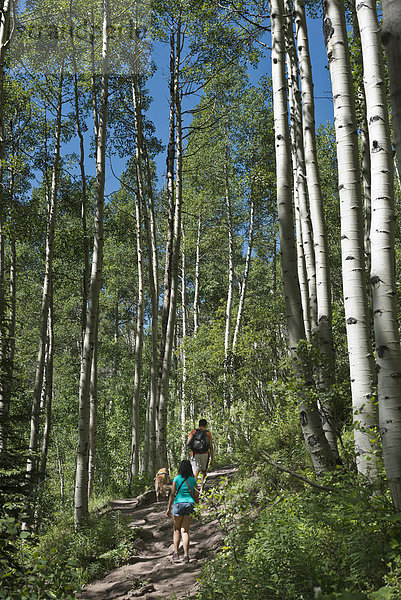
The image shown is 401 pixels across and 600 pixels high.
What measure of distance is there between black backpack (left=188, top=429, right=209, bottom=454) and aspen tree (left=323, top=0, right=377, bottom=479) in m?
4.26

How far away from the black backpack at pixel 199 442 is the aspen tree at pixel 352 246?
4.26 meters

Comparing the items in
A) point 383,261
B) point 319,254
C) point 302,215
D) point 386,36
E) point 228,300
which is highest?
point 228,300

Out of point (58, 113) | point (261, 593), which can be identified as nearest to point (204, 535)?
point (261, 593)

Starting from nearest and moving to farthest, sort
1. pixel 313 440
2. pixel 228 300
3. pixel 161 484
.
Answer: pixel 313 440 → pixel 161 484 → pixel 228 300

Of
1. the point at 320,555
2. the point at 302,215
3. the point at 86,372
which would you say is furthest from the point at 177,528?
the point at 302,215

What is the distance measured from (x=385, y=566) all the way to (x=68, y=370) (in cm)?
2329

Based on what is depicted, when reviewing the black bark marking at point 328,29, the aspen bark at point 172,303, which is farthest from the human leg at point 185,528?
the black bark marking at point 328,29

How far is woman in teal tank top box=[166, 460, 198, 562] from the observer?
20.1ft

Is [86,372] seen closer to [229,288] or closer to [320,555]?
[320,555]

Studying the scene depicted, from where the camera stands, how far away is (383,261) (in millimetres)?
3471

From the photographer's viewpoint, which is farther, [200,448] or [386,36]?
[200,448]

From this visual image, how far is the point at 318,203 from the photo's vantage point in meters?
6.45

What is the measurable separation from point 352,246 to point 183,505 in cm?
405

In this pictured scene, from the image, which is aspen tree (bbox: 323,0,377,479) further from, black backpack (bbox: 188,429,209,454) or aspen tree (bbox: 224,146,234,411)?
aspen tree (bbox: 224,146,234,411)
